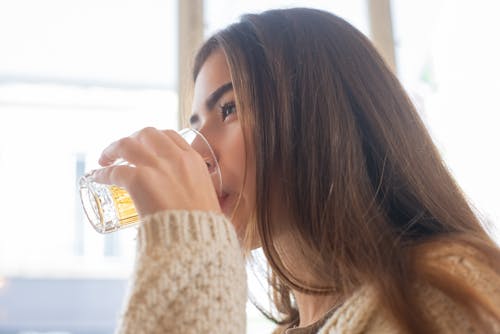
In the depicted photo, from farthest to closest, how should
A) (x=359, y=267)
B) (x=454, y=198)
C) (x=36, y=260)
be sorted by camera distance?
(x=36, y=260) → (x=454, y=198) → (x=359, y=267)

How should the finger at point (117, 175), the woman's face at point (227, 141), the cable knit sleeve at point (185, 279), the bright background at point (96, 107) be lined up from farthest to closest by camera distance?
the bright background at point (96, 107) < the woman's face at point (227, 141) < the finger at point (117, 175) < the cable knit sleeve at point (185, 279)

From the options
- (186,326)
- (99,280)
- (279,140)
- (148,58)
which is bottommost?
(99,280)

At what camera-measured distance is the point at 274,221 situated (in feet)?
2.73

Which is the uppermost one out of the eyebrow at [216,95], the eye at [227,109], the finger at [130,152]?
the eyebrow at [216,95]

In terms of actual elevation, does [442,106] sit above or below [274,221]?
above

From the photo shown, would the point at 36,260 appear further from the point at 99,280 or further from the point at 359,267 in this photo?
the point at 359,267

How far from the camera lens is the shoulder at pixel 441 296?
0.60 metres

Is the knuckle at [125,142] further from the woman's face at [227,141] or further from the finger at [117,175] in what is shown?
the woman's face at [227,141]

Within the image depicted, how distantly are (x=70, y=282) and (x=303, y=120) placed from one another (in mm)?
1047

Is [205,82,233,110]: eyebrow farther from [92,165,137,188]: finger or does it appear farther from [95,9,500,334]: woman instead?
[92,165,137,188]: finger

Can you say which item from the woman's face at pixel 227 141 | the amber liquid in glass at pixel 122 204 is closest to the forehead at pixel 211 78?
the woman's face at pixel 227 141

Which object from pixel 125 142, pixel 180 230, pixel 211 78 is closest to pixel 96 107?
pixel 211 78

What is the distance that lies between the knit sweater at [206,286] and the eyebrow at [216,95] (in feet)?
0.98

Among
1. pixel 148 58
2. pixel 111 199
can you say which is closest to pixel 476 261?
pixel 111 199
